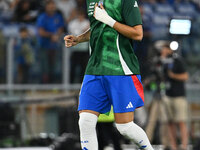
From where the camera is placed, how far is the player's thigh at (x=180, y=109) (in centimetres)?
1001

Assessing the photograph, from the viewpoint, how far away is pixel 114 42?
495 cm

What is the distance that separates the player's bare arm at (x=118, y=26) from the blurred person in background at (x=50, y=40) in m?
6.01

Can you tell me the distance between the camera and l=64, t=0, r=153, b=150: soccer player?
4918 millimetres

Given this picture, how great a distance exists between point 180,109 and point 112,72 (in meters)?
5.32

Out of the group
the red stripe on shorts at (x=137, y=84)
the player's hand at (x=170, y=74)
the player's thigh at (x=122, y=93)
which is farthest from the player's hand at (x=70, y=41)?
the player's hand at (x=170, y=74)

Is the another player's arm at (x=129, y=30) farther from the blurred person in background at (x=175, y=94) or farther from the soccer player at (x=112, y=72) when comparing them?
the blurred person in background at (x=175, y=94)

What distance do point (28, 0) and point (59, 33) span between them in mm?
1000

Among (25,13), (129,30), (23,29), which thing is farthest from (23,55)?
(129,30)

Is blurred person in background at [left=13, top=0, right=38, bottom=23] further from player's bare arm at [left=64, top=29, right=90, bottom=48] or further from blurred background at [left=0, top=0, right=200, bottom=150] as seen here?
player's bare arm at [left=64, top=29, right=90, bottom=48]

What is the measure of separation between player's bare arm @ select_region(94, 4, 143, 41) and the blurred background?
487cm

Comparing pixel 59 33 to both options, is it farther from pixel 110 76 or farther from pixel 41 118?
pixel 110 76

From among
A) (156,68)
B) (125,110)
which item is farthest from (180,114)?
(125,110)

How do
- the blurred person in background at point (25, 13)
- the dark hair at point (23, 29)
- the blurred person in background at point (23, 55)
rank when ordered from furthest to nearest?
the blurred person in background at point (25, 13) < the dark hair at point (23, 29) < the blurred person in background at point (23, 55)

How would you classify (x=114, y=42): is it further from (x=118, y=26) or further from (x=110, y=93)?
(x=110, y=93)
